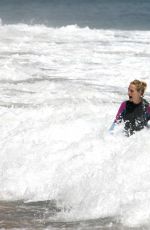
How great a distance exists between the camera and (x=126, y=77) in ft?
61.1

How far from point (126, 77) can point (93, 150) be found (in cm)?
999

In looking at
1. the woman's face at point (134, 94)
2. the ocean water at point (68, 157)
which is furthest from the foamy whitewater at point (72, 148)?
the woman's face at point (134, 94)

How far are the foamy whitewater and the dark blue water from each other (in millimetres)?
35627

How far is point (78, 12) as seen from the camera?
6619 centimetres

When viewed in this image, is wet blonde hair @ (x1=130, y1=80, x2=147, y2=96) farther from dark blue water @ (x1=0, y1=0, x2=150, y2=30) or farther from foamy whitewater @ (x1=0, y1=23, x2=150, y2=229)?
dark blue water @ (x1=0, y1=0, x2=150, y2=30)

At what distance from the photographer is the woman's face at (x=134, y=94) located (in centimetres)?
792

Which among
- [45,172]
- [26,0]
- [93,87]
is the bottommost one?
[45,172]

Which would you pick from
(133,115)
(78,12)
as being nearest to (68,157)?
(133,115)

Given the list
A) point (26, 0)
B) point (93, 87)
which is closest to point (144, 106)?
point (93, 87)

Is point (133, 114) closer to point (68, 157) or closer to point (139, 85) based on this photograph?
point (139, 85)

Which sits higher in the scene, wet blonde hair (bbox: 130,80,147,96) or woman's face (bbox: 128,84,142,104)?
wet blonde hair (bbox: 130,80,147,96)

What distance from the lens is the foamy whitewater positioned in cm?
733

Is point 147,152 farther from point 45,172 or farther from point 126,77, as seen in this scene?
point 126,77

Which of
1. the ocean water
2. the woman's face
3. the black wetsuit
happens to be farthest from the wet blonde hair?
the ocean water
